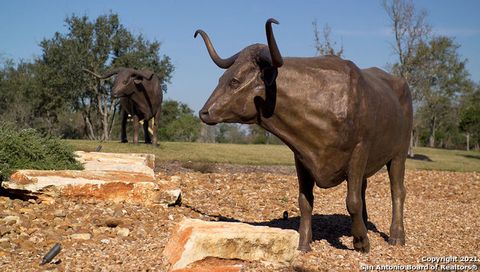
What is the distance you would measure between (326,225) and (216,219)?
5.96 feet

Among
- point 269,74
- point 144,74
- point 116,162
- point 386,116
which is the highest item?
point 144,74

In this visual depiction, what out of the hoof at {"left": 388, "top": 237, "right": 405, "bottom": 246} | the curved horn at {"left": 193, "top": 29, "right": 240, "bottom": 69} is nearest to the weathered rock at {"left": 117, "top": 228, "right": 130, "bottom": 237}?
the curved horn at {"left": 193, "top": 29, "right": 240, "bottom": 69}

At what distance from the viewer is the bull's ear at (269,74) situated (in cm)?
517

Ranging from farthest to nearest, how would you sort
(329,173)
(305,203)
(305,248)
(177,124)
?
(177,124), (305,203), (305,248), (329,173)

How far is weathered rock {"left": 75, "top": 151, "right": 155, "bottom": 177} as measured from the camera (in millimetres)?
8906

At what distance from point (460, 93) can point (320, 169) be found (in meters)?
56.7

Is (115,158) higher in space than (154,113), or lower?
lower

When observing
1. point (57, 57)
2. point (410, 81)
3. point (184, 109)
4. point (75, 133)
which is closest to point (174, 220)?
point (410, 81)

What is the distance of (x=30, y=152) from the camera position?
8.34m

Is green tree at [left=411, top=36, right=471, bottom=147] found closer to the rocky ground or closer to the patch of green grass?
the patch of green grass

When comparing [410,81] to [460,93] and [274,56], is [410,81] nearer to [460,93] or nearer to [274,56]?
[274,56]

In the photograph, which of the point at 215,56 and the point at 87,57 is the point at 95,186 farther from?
the point at 87,57

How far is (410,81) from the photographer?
28.6 metres

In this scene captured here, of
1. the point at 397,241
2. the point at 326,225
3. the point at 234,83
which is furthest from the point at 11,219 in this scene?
the point at 397,241
